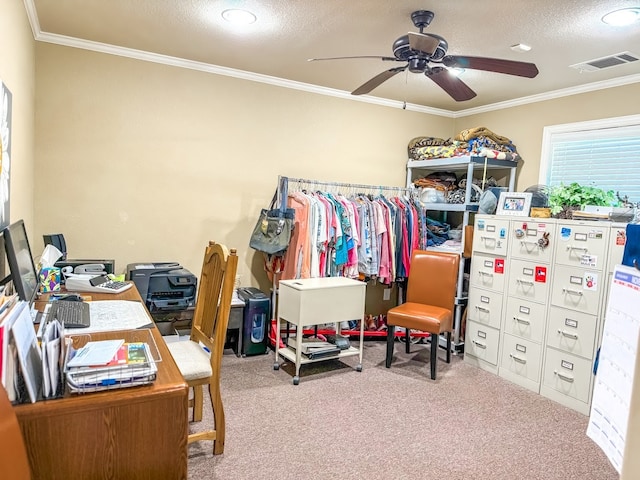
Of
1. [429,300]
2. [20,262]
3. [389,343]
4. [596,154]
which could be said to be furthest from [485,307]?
[20,262]

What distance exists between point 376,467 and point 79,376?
5.30ft

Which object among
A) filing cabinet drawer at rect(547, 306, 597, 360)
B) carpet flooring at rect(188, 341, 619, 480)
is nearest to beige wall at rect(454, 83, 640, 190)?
filing cabinet drawer at rect(547, 306, 597, 360)

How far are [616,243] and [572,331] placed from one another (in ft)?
2.26

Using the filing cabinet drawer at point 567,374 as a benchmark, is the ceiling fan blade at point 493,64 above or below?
above

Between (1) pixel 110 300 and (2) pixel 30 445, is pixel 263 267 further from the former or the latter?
(2) pixel 30 445

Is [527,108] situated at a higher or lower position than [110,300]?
higher

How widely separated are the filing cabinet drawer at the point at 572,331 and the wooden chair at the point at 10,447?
10.5ft

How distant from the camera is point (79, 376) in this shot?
1.21m

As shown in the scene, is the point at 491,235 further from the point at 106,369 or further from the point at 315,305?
the point at 106,369

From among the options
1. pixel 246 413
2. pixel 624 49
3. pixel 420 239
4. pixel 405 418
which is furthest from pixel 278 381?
pixel 624 49

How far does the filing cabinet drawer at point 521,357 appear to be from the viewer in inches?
129

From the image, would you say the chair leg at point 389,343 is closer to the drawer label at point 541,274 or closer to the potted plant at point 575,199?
the drawer label at point 541,274

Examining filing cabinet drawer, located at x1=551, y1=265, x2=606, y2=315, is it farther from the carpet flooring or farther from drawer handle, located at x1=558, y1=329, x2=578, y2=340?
the carpet flooring

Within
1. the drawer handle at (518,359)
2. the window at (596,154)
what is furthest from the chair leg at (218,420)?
the window at (596,154)
